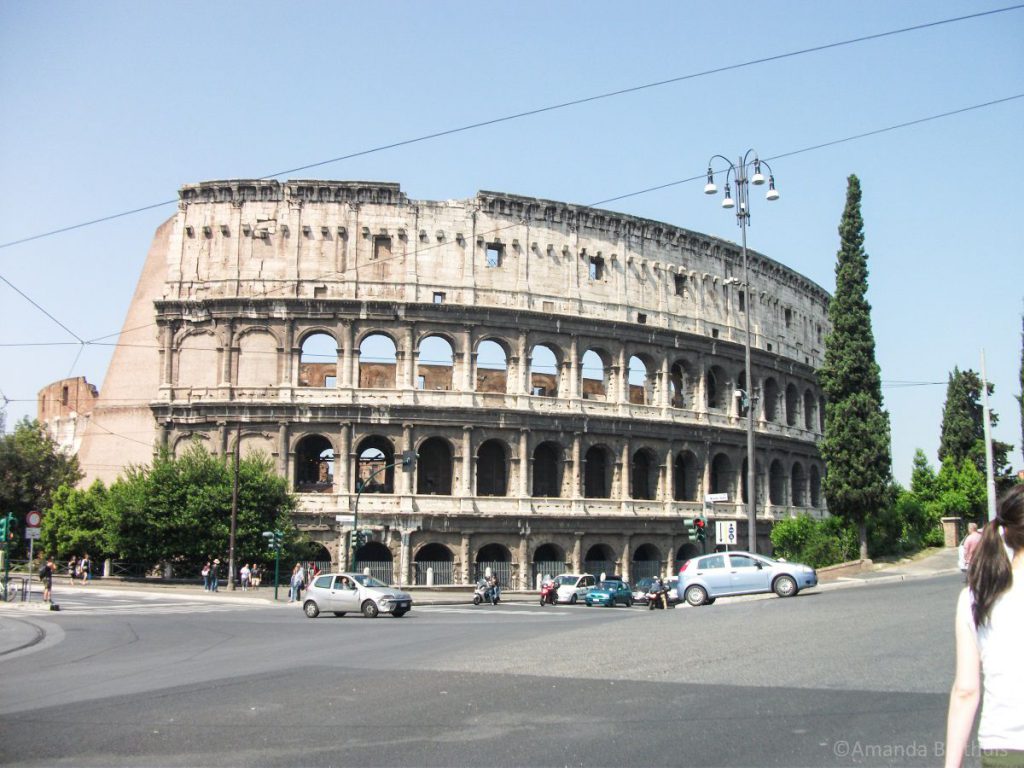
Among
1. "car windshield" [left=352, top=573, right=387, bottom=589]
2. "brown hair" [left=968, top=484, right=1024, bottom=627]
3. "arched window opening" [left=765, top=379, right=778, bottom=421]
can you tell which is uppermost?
"arched window opening" [left=765, top=379, right=778, bottom=421]

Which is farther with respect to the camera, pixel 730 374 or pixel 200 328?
pixel 730 374

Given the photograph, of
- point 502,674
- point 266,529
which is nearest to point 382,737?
point 502,674

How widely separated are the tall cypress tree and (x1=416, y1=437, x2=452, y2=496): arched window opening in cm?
1653

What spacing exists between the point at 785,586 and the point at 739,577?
1.08 m

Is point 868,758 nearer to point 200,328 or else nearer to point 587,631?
point 587,631

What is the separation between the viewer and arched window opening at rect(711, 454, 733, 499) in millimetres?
49844

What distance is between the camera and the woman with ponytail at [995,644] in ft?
11.5

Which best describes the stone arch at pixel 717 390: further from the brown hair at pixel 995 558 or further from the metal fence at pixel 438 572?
the brown hair at pixel 995 558

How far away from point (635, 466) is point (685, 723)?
4089 centimetres

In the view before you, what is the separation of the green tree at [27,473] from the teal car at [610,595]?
34275 millimetres

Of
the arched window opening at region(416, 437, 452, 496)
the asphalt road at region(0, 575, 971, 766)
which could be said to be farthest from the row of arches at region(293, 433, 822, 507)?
the asphalt road at region(0, 575, 971, 766)

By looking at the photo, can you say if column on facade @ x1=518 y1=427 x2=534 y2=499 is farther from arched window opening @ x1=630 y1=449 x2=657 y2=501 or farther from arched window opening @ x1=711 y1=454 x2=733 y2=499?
arched window opening @ x1=711 y1=454 x2=733 y2=499

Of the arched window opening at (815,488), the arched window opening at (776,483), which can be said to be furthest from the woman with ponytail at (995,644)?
the arched window opening at (815,488)

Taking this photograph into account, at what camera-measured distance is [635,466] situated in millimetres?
48750
